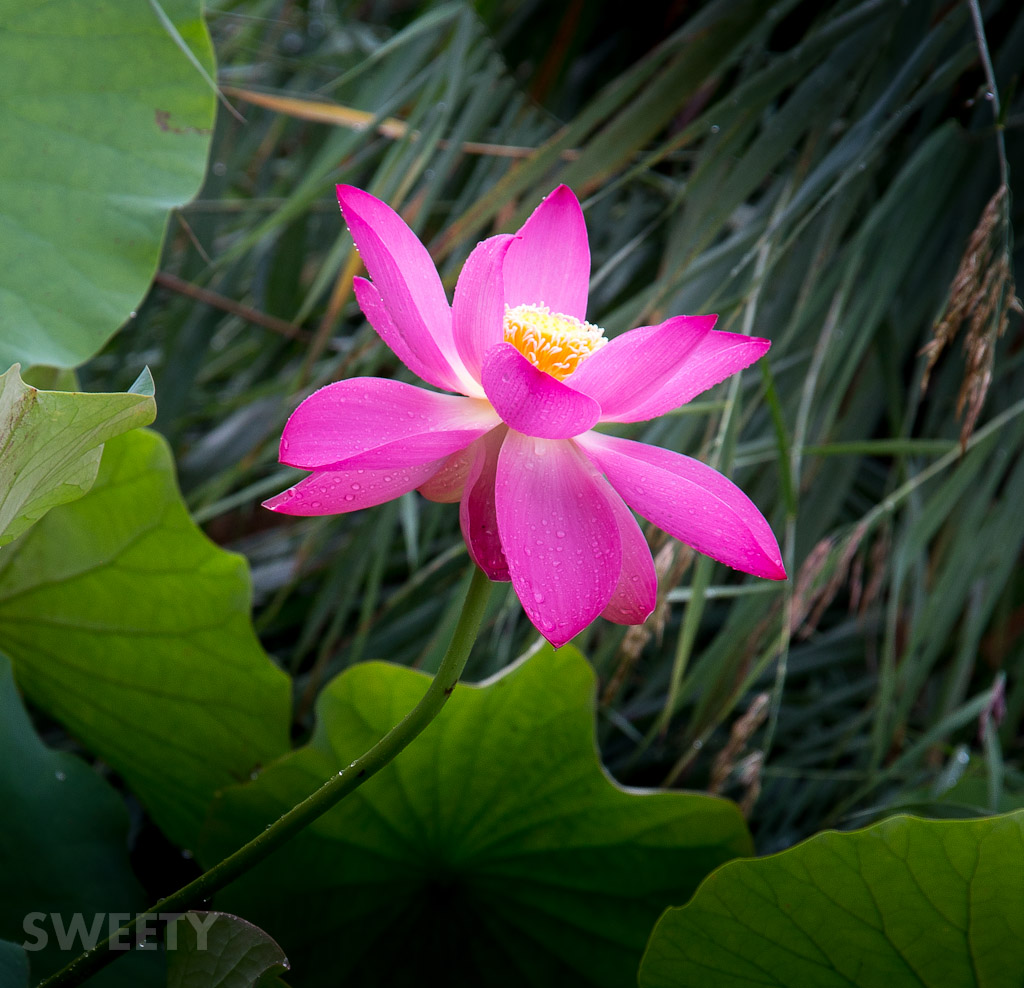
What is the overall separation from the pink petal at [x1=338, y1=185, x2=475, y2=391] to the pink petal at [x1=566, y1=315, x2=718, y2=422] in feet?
0.20

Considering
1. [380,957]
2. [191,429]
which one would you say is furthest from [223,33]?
[380,957]

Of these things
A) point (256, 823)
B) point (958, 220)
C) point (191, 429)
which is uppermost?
point (958, 220)

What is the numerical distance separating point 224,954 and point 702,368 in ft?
1.14

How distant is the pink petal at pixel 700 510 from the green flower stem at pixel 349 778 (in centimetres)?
8

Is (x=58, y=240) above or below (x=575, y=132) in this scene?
below

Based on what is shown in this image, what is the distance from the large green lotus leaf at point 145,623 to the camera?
0.64 metres

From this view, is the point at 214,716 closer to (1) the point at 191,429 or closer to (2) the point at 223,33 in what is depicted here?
(1) the point at 191,429

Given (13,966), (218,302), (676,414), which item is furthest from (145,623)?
(218,302)

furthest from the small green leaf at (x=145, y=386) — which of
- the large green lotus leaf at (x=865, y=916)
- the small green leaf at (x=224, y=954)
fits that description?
the large green lotus leaf at (x=865, y=916)

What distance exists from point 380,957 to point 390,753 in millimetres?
390

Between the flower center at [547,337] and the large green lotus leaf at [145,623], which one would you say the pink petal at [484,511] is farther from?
the large green lotus leaf at [145,623]

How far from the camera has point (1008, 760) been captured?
3.59ft

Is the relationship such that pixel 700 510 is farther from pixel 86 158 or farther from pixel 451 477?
pixel 86 158

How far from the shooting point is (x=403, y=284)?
1.29 feet
